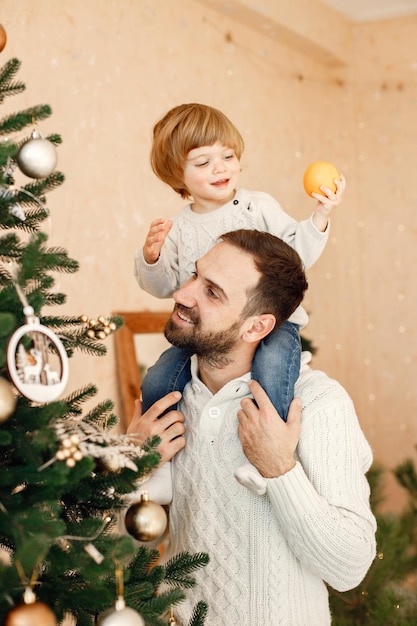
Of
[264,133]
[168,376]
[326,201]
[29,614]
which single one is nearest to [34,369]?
[29,614]

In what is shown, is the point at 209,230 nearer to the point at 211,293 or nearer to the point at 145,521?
the point at 211,293

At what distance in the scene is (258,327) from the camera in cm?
164

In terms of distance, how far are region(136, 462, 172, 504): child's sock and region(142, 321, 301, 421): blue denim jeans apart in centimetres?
15

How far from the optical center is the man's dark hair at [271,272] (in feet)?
5.40

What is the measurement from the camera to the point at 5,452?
1.15m

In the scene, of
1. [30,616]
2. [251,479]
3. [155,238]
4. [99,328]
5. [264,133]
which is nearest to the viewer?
[30,616]

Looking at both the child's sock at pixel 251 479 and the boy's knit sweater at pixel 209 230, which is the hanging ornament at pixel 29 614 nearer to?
the child's sock at pixel 251 479

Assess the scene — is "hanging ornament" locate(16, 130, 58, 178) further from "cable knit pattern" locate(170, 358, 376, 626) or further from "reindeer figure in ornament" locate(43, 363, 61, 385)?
"cable knit pattern" locate(170, 358, 376, 626)

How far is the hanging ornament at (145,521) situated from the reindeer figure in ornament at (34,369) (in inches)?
13.5

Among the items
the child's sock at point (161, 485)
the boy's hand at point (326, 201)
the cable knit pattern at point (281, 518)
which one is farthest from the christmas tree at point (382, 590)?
the boy's hand at point (326, 201)

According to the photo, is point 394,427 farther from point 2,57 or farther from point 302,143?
point 2,57

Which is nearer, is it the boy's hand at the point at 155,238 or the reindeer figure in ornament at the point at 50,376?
the reindeer figure in ornament at the point at 50,376

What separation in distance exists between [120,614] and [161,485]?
59 centimetres

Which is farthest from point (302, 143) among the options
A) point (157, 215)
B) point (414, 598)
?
point (414, 598)
